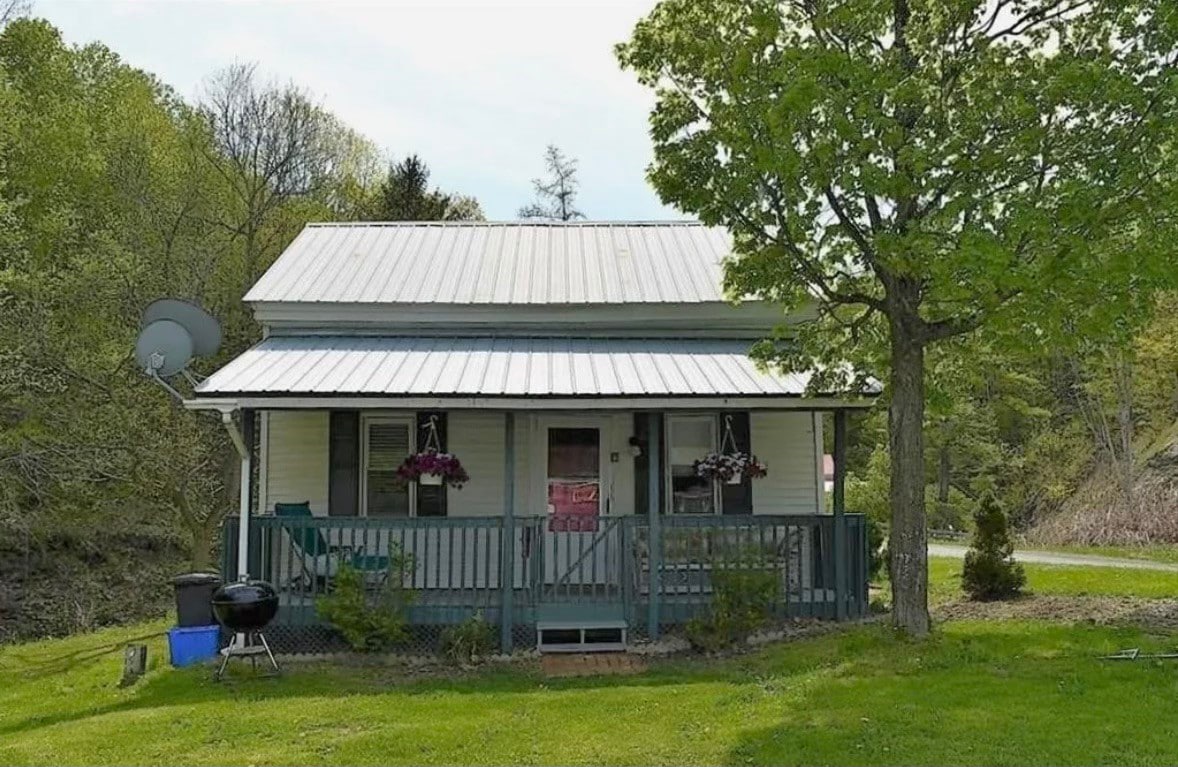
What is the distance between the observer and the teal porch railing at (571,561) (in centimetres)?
1004

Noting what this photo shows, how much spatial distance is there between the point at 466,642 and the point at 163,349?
468 cm

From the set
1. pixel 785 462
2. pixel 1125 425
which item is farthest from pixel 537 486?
pixel 1125 425

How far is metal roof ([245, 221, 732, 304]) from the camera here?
42.5 feet

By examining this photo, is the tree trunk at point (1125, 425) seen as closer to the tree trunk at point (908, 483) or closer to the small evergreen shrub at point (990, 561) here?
the small evergreen shrub at point (990, 561)

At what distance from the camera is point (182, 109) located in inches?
1049

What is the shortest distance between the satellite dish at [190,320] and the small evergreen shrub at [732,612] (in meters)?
6.47

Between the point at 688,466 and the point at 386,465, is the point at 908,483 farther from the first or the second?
the point at 386,465

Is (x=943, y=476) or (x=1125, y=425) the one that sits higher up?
(x=1125, y=425)

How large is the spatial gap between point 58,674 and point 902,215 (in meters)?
10.2

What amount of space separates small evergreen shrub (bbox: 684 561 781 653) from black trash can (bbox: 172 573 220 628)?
16.6 feet

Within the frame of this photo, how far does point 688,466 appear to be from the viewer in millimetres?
12094

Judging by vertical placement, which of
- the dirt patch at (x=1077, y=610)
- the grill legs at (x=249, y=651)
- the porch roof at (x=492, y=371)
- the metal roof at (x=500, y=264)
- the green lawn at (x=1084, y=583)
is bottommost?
the grill legs at (x=249, y=651)

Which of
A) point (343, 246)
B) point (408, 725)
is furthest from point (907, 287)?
point (343, 246)

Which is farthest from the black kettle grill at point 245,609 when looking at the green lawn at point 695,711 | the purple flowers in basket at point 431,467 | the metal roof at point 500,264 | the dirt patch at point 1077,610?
the dirt patch at point 1077,610
